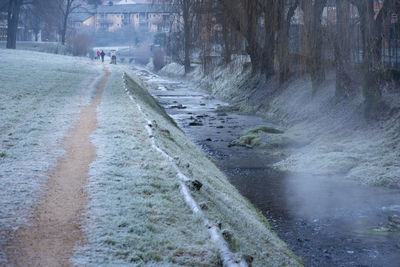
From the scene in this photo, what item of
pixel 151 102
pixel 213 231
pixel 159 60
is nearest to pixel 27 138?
pixel 213 231

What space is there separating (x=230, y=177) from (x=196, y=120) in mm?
11380

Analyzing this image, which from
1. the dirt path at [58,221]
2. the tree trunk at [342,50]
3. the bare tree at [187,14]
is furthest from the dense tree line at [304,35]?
the dirt path at [58,221]

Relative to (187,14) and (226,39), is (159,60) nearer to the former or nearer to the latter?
(187,14)

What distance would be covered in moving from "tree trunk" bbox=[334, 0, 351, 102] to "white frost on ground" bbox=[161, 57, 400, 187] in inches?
25.2

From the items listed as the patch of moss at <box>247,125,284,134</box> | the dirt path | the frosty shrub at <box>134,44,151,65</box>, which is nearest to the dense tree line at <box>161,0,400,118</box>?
the patch of moss at <box>247,125,284,134</box>

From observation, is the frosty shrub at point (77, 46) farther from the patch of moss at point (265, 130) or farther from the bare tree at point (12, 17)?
the patch of moss at point (265, 130)

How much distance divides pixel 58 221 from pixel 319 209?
6.58 meters

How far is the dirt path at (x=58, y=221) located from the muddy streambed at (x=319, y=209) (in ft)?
12.7

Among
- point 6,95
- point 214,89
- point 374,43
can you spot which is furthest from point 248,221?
point 214,89

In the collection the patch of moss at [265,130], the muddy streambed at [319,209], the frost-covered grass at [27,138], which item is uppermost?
the frost-covered grass at [27,138]

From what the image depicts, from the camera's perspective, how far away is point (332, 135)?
18438 millimetres

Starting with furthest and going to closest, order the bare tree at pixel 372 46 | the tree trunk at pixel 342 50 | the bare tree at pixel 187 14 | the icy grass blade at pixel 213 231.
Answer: the bare tree at pixel 187 14, the tree trunk at pixel 342 50, the bare tree at pixel 372 46, the icy grass blade at pixel 213 231

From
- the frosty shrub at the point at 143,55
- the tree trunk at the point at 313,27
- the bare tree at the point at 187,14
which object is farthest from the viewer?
the frosty shrub at the point at 143,55

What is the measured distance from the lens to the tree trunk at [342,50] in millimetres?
17719
